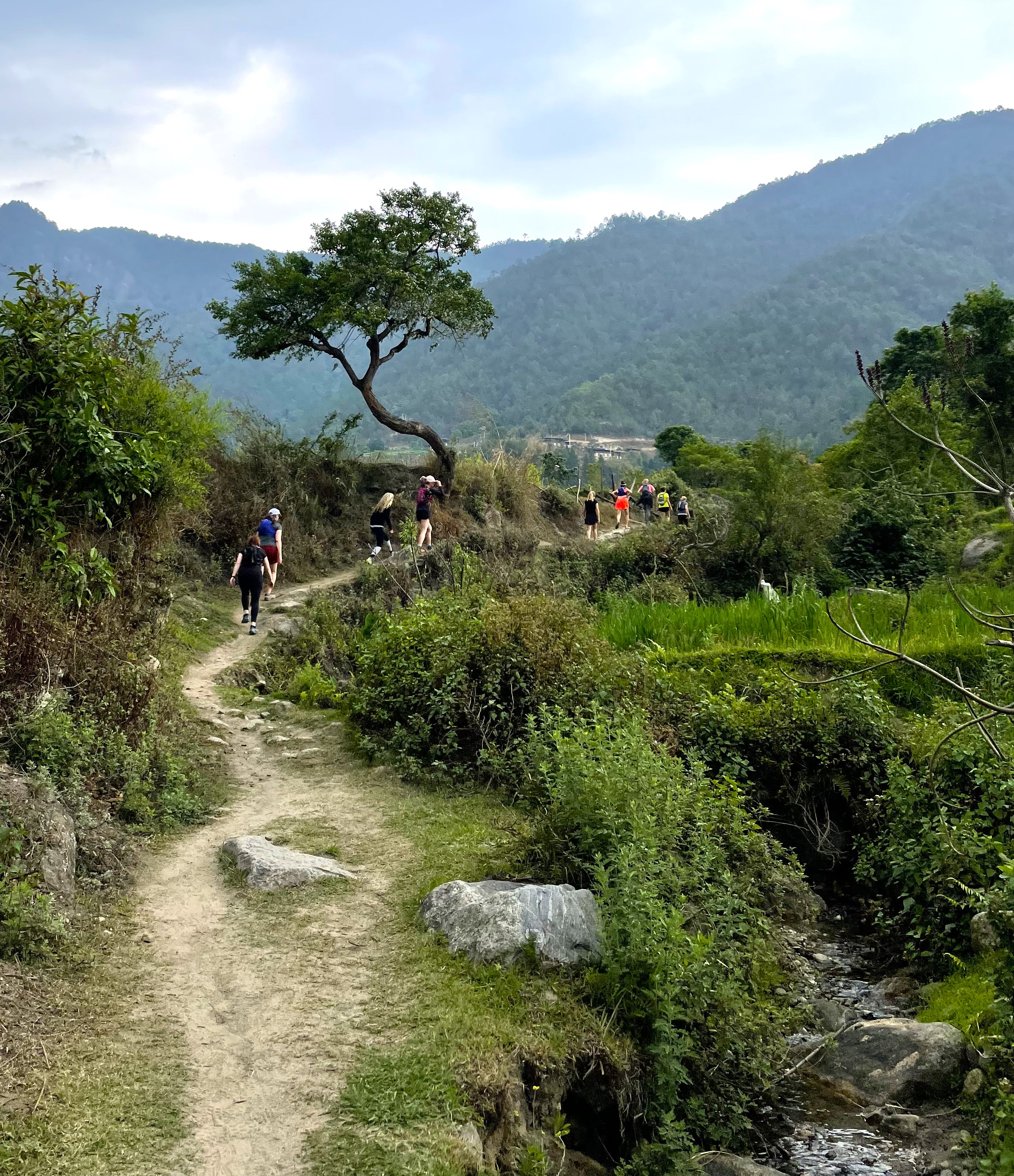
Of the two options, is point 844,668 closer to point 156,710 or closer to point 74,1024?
point 156,710

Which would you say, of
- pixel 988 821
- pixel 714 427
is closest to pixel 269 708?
pixel 988 821

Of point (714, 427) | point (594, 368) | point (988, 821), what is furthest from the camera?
point (594, 368)

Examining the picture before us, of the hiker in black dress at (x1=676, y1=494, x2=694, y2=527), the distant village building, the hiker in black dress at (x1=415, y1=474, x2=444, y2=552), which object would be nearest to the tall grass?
the hiker in black dress at (x1=415, y1=474, x2=444, y2=552)

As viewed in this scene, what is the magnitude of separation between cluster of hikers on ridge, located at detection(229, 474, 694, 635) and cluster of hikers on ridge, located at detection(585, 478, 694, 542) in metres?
0.03

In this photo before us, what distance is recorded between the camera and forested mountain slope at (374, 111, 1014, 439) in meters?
94.6

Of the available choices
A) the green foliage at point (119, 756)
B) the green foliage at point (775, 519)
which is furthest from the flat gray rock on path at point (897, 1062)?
the green foliage at point (775, 519)

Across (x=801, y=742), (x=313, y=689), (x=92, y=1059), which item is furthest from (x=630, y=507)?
(x=92, y=1059)

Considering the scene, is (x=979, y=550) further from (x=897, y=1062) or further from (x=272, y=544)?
(x=897, y=1062)

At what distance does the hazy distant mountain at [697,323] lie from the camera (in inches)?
3716

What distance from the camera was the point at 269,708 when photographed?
10.2 meters

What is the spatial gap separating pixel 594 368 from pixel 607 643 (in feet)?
347

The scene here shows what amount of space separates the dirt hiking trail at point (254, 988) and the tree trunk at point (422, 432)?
1572 cm

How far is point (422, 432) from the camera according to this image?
22672 millimetres

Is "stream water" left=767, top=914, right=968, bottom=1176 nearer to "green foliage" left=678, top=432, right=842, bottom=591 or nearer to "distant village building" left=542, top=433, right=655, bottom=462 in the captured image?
"green foliage" left=678, top=432, right=842, bottom=591
